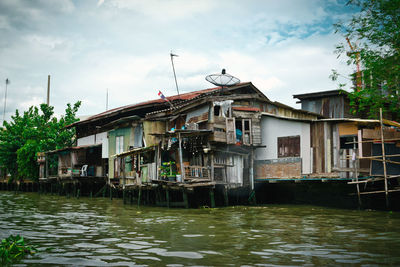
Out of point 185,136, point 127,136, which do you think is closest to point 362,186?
point 185,136

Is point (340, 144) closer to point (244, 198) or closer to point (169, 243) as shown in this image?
point (244, 198)

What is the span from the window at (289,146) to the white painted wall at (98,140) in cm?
1389

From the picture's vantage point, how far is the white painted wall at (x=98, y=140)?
28.8 metres

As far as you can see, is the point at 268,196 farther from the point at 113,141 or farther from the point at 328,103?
the point at 113,141

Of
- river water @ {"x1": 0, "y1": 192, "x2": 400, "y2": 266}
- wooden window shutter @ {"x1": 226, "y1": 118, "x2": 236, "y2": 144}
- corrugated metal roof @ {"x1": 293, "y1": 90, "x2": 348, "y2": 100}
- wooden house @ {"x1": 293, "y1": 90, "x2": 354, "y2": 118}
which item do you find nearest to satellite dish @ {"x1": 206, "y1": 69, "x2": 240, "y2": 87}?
Answer: wooden window shutter @ {"x1": 226, "y1": 118, "x2": 236, "y2": 144}

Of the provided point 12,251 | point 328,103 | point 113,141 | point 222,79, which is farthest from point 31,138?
point 12,251


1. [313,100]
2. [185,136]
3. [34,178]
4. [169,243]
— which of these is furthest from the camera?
[34,178]

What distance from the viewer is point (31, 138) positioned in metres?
36.5

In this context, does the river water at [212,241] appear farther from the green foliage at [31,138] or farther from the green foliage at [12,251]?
the green foliage at [31,138]

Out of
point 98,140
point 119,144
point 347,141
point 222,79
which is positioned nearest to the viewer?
point 347,141

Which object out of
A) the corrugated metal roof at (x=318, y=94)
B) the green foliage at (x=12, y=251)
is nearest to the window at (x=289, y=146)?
the corrugated metal roof at (x=318, y=94)

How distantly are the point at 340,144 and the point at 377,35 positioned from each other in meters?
5.32

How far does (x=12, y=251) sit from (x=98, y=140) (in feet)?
82.1

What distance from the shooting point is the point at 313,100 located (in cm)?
2462
